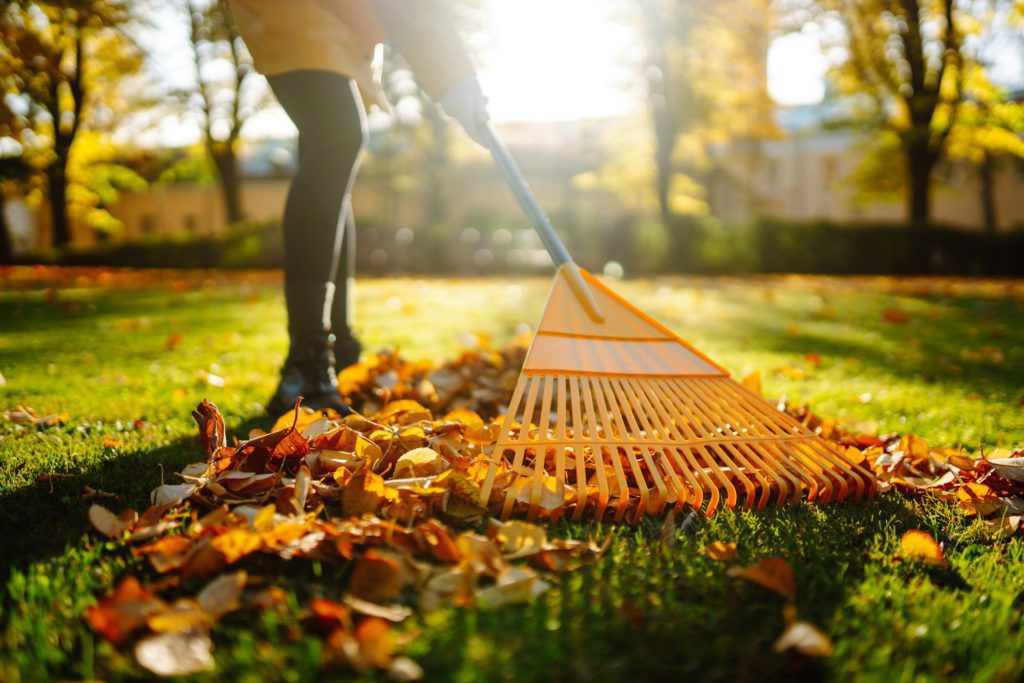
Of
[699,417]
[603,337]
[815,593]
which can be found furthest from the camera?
[603,337]

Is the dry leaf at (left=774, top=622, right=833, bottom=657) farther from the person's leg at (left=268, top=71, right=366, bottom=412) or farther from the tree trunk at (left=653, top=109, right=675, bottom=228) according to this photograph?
the tree trunk at (left=653, top=109, right=675, bottom=228)

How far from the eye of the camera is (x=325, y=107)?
2.38 metres

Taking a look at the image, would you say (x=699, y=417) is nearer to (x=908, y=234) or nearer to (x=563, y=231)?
(x=563, y=231)

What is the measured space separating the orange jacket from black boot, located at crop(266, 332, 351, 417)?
85 cm

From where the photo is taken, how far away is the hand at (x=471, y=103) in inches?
94.9

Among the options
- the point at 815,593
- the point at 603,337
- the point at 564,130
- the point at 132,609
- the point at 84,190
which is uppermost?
the point at 564,130

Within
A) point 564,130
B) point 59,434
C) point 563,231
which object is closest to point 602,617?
point 59,434

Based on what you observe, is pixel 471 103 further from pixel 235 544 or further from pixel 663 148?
pixel 663 148

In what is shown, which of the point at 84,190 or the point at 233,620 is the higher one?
the point at 84,190

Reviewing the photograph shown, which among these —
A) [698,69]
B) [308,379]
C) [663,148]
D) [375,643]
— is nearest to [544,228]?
[308,379]

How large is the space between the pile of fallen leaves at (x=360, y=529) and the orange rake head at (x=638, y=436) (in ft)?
0.28

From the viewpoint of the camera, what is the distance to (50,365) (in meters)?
3.34

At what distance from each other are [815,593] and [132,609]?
1.05 m

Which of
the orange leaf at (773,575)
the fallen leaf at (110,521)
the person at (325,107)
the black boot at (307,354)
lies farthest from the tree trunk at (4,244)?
the orange leaf at (773,575)
